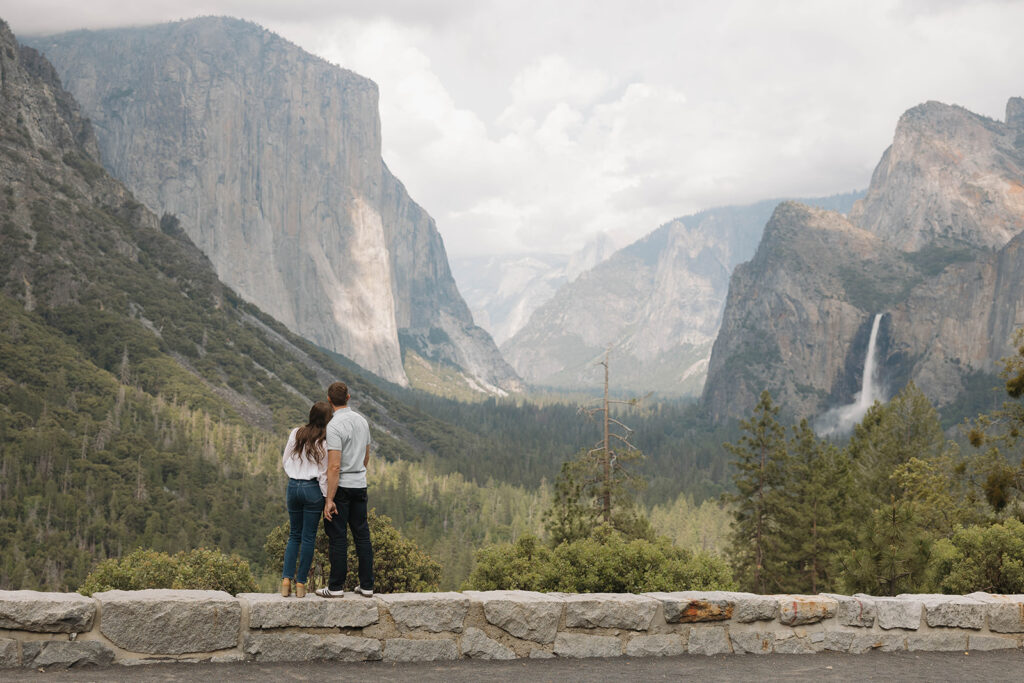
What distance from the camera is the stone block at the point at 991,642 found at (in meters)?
13.7

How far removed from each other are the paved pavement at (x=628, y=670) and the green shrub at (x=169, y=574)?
49.3 meters

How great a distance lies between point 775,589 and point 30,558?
80328 millimetres

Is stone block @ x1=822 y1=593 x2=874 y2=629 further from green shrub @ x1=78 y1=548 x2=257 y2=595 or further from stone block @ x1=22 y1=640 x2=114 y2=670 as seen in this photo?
green shrub @ x1=78 y1=548 x2=257 y2=595

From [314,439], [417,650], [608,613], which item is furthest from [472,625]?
[314,439]

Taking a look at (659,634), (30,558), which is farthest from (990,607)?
(30,558)

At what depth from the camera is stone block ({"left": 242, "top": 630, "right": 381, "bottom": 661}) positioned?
10781 millimetres

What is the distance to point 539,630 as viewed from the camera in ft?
39.4

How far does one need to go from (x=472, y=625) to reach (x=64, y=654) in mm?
5276

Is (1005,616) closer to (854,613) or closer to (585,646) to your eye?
(854,613)

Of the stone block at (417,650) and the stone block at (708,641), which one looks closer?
the stone block at (417,650)

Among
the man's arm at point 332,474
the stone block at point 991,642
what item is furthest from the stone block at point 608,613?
the stone block at point 991,642

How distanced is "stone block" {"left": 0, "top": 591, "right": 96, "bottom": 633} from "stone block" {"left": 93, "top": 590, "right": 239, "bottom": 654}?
23 cm

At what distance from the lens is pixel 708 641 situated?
1267 cm

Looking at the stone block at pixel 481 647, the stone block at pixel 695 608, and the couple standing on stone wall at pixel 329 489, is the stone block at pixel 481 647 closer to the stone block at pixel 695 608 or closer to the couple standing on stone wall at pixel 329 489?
the couple standing on stone wall at pixel 329 489
